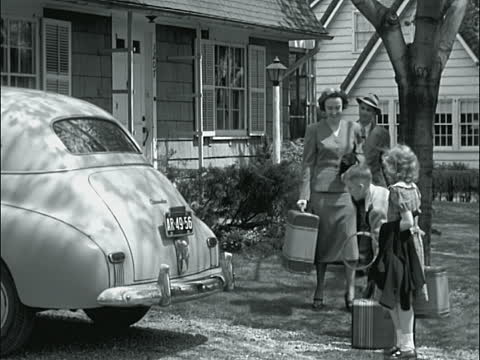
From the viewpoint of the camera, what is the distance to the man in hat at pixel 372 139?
1023cm

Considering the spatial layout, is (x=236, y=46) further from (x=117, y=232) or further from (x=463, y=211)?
(x=117, y=232)

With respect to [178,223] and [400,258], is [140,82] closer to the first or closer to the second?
[178,223]

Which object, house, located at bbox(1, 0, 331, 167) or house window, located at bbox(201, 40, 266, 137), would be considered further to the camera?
house window, located at bbox(201, 40, 266, 137)

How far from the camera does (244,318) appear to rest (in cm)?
959

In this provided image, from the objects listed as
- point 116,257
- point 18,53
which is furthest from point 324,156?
point 18,53

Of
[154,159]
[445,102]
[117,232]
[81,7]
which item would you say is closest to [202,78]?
[154,159]

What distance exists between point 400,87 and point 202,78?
8.13m

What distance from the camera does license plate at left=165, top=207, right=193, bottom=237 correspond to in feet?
26.3

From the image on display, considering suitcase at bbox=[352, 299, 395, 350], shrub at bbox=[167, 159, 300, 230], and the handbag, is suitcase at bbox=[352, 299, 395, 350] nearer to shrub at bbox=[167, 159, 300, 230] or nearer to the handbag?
the handbag

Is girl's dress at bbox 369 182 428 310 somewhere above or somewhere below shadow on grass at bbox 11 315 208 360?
above

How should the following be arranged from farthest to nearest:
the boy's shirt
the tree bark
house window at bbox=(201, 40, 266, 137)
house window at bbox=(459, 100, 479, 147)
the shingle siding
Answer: house window at bbox=(459, 100, 479, 147), house window at bbox=(201, 40, 266, 137), the shingle siding, the tree bark, the boy's shirt

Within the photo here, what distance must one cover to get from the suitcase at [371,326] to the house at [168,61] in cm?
742

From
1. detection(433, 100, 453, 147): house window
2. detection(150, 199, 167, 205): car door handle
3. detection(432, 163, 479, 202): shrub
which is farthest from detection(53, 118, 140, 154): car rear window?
detection(433, 100, 453, 147): house window

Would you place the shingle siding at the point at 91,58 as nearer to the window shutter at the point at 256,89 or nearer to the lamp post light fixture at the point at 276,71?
the lamp post light fixture at the point at 276,71
